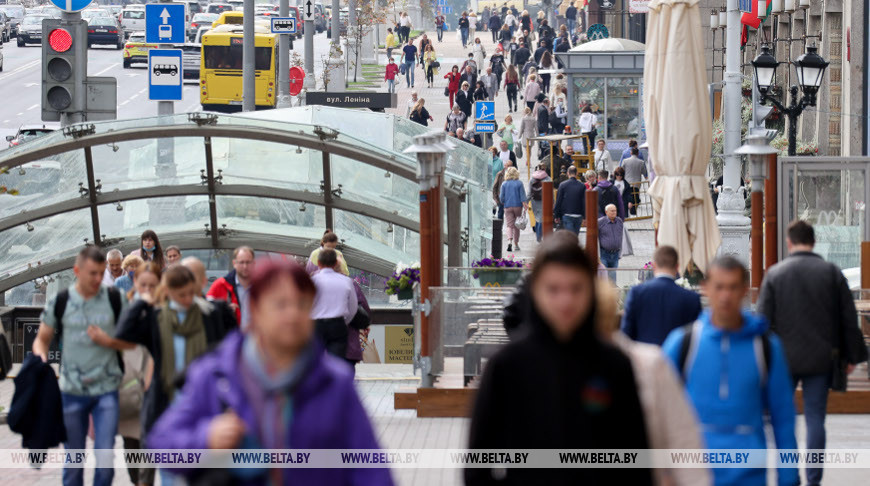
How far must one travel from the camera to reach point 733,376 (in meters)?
6.00

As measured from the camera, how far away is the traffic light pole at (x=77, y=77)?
15.8 metres

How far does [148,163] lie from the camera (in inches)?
701

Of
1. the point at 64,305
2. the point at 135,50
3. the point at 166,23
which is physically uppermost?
the point at 135,50

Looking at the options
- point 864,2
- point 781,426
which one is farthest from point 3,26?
point 781,426

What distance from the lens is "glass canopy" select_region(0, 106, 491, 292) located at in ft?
55.4

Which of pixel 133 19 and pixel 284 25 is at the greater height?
pixel 133 19

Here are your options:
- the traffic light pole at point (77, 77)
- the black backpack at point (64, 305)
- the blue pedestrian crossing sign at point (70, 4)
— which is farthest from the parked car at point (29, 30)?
the black backpack at point (64, 305)

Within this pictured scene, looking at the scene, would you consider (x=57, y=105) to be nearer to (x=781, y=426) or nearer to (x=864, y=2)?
(x=781, y=426)

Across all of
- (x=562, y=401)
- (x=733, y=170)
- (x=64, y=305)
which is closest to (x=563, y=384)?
(x=562, y=401)

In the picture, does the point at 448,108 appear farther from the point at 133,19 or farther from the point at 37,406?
the point at 37,406

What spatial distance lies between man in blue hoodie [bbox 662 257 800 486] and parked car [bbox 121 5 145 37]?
75.3 meters

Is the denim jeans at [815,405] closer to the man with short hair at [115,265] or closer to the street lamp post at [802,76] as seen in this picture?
the man with short hair at [115,265]

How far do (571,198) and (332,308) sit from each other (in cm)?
1256

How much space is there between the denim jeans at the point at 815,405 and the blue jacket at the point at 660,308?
848 mm
